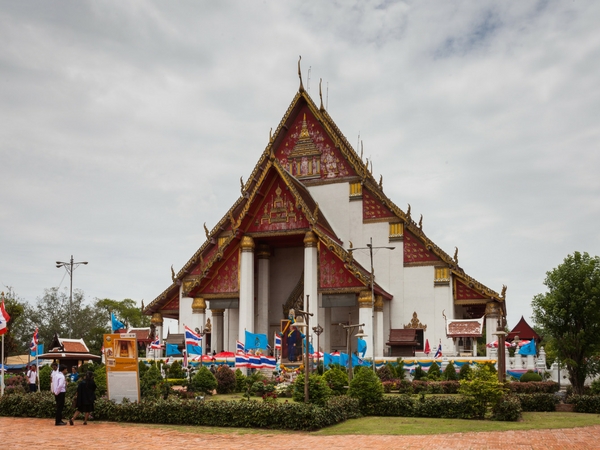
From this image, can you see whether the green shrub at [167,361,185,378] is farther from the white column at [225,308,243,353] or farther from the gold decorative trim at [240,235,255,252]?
the gold decorative trim at [240,235,255,252]

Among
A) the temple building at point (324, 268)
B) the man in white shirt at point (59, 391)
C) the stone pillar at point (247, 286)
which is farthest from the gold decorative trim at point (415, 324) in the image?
the man in white shirt at point (59, 391)

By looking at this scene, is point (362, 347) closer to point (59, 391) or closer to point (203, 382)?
point (203, 382)

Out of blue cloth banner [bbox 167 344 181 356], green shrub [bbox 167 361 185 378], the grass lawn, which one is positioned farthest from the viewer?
blue cloth banner [bbox 167 344 181 356]

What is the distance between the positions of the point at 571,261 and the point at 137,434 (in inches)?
668

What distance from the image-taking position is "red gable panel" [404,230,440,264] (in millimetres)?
32719

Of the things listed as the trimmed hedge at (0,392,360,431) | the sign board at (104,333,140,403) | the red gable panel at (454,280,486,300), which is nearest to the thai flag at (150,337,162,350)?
the trimmed hedge at (0,392,360,431)

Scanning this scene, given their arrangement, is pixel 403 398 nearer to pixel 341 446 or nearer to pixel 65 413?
pixel 341 446

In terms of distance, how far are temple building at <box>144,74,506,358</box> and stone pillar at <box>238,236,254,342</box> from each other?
0.05m

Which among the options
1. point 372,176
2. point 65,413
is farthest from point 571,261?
point 65,413

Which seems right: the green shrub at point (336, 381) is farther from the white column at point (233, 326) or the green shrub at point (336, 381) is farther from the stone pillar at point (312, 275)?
the white column at point (233, 326)

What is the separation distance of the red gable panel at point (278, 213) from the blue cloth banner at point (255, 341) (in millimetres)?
5716

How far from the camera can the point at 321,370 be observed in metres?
25.4

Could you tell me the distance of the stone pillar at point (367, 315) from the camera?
29.7 m

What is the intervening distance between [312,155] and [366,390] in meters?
21.3
